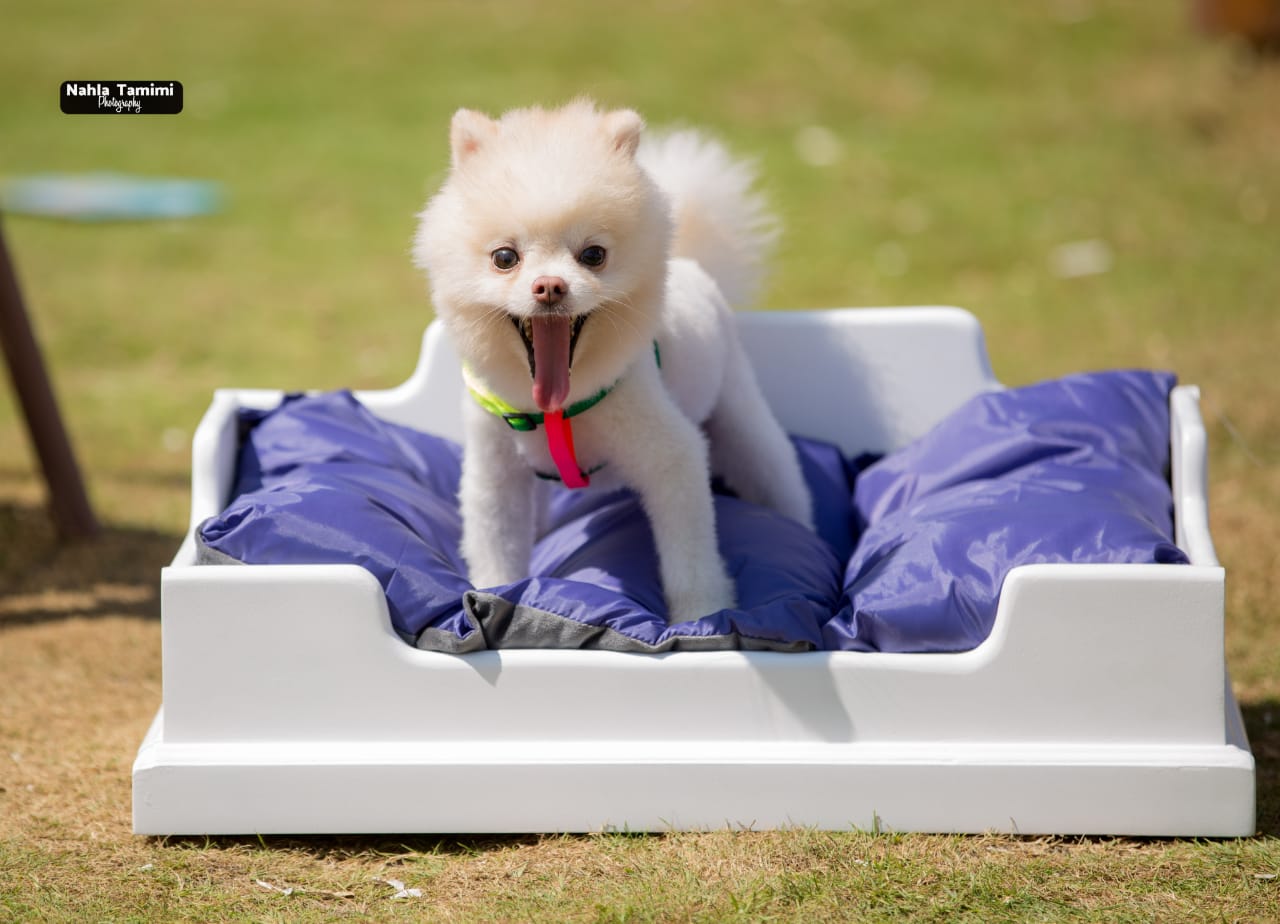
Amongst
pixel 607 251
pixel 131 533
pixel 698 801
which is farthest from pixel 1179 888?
pixel 131 533

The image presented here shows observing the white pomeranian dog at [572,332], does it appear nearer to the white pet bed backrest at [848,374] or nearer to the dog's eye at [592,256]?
the dog's eye at [592,256]

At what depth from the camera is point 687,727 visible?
2.33 meters

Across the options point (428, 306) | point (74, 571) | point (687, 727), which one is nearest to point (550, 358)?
point (687, 727)

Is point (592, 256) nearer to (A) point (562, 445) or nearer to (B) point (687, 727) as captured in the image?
(A) point (562, 445)

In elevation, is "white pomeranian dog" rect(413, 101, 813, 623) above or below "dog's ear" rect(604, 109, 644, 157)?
below

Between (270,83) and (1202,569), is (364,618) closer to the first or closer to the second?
(1202,569)

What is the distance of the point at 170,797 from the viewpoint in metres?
2.35

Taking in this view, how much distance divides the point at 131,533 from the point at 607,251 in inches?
94.5

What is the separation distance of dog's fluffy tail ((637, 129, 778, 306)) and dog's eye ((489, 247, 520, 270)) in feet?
2.59

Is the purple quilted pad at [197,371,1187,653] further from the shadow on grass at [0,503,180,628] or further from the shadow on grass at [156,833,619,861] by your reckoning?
the shadow on grass at [0,503,180,628]

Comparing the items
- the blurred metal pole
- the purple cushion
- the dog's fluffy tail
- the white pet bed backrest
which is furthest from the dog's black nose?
the blurred metal pole

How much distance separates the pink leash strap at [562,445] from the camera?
2.45 meters

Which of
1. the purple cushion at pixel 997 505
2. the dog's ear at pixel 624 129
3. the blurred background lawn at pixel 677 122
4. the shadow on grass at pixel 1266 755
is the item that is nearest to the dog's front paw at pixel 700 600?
the purple cushion at pixel 997 505

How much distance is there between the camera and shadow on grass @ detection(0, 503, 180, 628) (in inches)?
141
